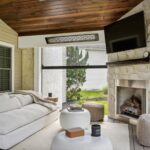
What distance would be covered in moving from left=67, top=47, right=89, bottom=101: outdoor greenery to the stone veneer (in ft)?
3.30

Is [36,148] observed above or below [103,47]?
below

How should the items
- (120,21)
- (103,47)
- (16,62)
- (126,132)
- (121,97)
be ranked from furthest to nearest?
(16,62) → (103,47) → (121,97) → (120,21) → (126,132)

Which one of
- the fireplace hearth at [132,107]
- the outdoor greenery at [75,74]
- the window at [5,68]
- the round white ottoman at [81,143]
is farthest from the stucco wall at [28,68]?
the round white ottoman at [81,143]

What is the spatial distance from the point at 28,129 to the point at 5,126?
0.67 m

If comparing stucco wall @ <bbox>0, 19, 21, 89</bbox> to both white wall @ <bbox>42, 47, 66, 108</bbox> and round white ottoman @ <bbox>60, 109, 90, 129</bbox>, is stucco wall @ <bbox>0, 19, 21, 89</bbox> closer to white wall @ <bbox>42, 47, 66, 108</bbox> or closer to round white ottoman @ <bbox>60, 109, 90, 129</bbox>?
white wall @ <bbox>42, 47, 66, 108</bbox>

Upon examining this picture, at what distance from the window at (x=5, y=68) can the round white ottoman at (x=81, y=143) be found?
3.68m

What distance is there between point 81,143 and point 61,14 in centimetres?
355

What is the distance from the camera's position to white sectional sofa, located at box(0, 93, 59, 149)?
125 inches

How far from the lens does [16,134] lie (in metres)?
3.38

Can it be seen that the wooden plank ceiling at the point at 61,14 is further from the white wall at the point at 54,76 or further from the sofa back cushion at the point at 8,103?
the sofa back cushion at the point at 8,103

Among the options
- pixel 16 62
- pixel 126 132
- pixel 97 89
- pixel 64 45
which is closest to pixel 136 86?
pixel 126 132

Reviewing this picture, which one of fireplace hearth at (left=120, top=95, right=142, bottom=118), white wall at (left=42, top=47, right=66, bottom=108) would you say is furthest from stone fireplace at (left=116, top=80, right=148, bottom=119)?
white wall at (left=42, top=47, right=66, bottom=108)

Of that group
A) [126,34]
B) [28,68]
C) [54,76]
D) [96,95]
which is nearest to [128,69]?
[126,34]

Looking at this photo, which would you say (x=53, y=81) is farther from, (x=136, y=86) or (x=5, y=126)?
(x=5, y=126)
